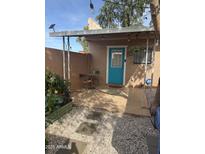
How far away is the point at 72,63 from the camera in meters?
6.40

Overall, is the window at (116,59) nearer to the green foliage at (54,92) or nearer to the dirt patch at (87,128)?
the green foliage at (54,92)

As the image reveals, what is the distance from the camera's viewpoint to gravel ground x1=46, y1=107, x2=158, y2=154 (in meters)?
2.34

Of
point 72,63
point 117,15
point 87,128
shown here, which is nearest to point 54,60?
point 72,63

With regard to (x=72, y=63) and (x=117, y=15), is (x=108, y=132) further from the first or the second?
(x=117, y=15)

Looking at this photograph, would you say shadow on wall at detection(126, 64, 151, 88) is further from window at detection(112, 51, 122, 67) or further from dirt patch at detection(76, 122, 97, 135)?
dirt patch at detection(76, 122, 97, 135)

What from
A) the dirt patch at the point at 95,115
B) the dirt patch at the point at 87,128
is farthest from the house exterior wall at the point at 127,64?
the dirt patch at the point at 87,128

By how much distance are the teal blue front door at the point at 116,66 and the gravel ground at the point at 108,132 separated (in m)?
3.79

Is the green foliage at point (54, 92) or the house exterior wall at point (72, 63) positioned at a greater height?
the house exterior wall at point (72, 63)

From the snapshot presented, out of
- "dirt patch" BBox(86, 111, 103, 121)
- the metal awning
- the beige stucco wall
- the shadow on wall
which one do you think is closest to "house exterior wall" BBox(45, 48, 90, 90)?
the beige stucco wall

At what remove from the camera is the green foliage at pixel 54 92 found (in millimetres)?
3305

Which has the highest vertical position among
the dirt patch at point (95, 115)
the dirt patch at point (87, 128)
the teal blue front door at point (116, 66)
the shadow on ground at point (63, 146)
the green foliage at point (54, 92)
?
the teal blue front door at point (116, 66)

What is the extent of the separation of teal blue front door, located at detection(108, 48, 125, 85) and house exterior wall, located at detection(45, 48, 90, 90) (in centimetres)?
136

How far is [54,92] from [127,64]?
449 centimetres
